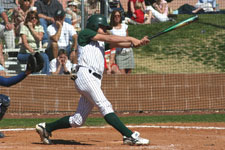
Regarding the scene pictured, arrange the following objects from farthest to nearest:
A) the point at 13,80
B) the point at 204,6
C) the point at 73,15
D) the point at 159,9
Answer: the point at 204,6, the point at 159,9, the point at 73,15, the point at 13,80

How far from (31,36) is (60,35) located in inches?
27.3

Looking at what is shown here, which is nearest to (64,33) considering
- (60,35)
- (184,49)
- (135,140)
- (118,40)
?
(60,35)

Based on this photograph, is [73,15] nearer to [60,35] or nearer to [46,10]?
[46,10]

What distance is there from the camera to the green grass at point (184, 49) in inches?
568

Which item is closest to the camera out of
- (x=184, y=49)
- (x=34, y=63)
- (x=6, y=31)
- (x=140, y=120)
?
(x=34, y=63)

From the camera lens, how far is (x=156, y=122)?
10109mm

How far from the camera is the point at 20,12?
12.5 m

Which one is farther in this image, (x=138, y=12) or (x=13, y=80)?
(x=138, y=12)

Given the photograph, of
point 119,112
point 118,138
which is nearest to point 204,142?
point 118,138

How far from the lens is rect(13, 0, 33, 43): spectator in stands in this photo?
1254cm

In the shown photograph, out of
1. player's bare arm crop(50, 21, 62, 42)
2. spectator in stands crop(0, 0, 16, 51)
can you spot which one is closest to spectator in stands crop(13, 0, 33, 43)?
spectator in stands crop(0, 0, 16, 51)

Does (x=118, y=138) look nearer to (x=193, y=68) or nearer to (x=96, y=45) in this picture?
(x=96, y=45)

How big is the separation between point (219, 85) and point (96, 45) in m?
6.36

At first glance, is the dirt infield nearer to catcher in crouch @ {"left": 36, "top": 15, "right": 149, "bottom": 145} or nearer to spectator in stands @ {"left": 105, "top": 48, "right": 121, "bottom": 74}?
catcher in crouch @ {"left": 36, "top": 15, "right": 149, "bottom": 145}
